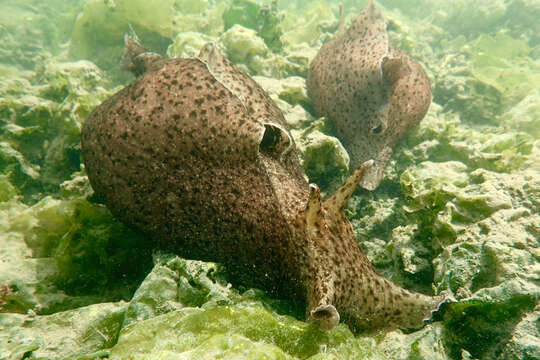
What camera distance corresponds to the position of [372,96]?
316 centimetres

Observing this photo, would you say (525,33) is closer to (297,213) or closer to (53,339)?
(297,213)

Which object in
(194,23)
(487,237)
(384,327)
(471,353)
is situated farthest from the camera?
(194,23)

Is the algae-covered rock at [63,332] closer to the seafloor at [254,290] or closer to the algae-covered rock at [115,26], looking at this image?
the seafloor at [254,290]

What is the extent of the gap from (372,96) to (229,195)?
2090mm

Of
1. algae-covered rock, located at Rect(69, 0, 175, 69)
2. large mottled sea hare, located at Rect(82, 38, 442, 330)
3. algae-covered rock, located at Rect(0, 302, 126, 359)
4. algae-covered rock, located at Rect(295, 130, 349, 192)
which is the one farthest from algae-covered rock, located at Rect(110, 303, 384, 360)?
algae-covered rock, located at Rect(69, 0, 175, 69)

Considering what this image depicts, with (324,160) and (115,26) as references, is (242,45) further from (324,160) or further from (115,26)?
(115,26)

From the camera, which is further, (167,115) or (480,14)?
(480,14)

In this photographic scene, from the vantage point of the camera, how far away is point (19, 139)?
366 cm

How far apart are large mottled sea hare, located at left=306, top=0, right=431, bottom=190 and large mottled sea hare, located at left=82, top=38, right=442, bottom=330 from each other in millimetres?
1301

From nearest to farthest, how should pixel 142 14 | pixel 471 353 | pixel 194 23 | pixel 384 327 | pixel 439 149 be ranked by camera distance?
pixel 471 353 < pixel 384 327 < pixel 439 149 < pixel 142 14 < pixel 194 23

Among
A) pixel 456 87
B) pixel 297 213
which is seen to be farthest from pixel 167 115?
pixel 456 87

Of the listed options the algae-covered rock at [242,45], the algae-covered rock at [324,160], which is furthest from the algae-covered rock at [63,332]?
the algae-covered rock at [242,45]

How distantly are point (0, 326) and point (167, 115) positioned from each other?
1.51 m

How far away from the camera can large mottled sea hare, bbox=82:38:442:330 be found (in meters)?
1.70
